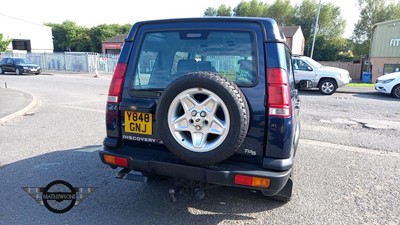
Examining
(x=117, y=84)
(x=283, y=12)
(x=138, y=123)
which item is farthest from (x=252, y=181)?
(x=283, y=12)

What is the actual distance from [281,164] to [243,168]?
33 cm

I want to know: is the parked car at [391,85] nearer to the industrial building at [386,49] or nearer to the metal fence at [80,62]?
the industrial building at [386,49]

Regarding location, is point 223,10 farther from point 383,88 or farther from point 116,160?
point 116,160

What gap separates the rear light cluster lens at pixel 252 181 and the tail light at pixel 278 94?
0.56 metres

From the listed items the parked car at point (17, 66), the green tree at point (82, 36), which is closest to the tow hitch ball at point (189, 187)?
the parked car at point (17, 66)

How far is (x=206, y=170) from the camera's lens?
235cm

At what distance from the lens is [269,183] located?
2.31 meters

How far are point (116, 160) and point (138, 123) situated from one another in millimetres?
428

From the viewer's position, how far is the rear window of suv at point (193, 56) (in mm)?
2469

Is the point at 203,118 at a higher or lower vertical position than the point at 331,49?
lower

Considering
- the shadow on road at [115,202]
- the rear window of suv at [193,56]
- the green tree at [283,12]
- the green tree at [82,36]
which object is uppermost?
the green tree at [283,12]

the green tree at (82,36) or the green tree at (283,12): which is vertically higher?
the green tree at (283,12)

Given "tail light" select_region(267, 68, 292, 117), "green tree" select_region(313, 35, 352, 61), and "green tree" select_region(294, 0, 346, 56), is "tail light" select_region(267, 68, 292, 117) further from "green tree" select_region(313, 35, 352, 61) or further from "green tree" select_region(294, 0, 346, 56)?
"green tree" select_region(294, 0, 346, 56)

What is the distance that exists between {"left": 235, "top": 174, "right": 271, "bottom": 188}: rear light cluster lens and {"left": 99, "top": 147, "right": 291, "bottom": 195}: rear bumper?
23mm
